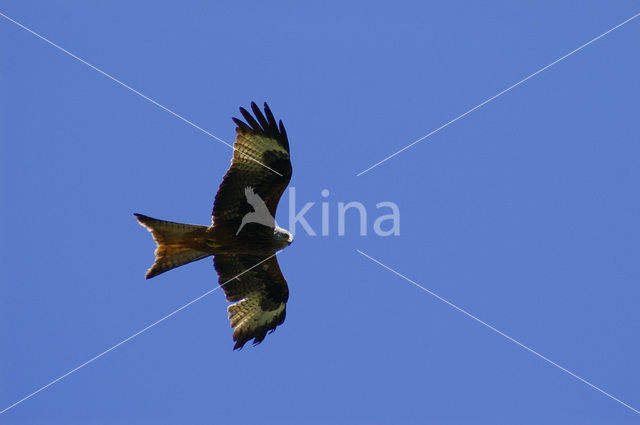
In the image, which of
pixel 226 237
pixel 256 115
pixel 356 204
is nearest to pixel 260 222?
pixel 226 237

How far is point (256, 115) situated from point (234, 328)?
3.11m

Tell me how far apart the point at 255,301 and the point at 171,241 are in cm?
178

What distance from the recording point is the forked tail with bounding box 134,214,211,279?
10.8 metres

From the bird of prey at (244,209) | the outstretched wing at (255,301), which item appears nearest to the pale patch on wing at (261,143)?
the bird of prey at (244,209)

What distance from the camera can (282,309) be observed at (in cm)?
1222

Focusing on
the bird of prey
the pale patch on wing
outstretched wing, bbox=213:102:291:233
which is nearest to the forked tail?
the bird of prey

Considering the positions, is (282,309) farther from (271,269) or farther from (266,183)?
(266,183)

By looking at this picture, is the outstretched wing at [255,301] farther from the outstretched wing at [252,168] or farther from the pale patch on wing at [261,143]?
the pale patch on wing at [261,143]

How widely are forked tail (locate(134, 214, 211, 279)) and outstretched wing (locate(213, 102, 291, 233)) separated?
0.36 m

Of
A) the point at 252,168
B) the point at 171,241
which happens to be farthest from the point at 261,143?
the point at 171,241

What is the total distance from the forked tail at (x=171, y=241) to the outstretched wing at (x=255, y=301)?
42.1 inches

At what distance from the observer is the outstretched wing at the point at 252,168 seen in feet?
35.6

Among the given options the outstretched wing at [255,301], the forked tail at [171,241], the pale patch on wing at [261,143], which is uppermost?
the pale patch on wing at [261,143]

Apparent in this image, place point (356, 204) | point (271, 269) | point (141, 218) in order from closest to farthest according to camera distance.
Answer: point (141, 218), point (271, 269), point (356, 204)
